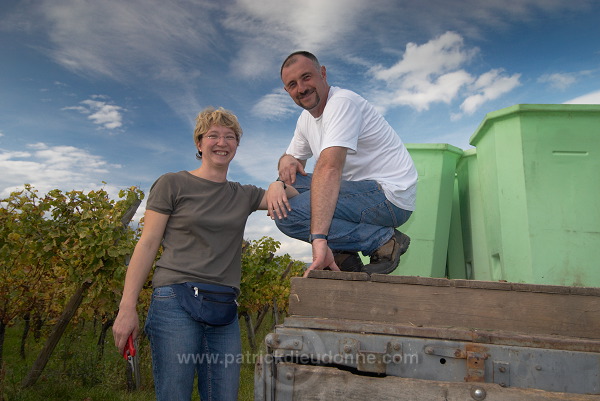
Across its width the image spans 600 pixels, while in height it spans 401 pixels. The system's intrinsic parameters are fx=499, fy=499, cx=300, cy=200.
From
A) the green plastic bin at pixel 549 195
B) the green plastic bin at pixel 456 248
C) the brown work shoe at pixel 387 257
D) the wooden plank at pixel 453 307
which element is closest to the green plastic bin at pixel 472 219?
the green plastic bin at pixel 456 248

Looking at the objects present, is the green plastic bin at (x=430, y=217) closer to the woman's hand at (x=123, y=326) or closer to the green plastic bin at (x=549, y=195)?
the green plastic bin at (x=549, y=195)

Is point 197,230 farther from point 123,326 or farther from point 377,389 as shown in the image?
point 377,389

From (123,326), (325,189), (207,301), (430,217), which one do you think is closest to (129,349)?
(123,326)

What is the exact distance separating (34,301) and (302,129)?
15.6 feet

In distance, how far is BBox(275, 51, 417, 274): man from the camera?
234 cm

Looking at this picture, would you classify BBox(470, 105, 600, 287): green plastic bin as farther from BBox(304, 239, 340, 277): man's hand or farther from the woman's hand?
the woman's hand

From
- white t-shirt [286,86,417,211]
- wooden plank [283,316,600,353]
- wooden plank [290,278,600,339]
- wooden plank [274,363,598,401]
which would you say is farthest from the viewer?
white t-shirt [286,86,417,211]

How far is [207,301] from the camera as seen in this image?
2.14 m

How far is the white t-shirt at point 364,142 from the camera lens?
2.44m

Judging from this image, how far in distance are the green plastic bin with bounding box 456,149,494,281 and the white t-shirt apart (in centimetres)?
262

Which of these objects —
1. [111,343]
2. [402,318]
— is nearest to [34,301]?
[111,343]

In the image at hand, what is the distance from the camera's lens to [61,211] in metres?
4.73

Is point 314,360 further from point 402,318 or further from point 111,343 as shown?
point 111,343

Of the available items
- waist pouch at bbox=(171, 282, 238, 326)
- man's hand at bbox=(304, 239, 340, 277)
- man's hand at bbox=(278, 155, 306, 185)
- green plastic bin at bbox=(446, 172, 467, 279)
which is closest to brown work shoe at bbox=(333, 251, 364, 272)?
man's hand at bbox=(304, 239, 340, 277)
